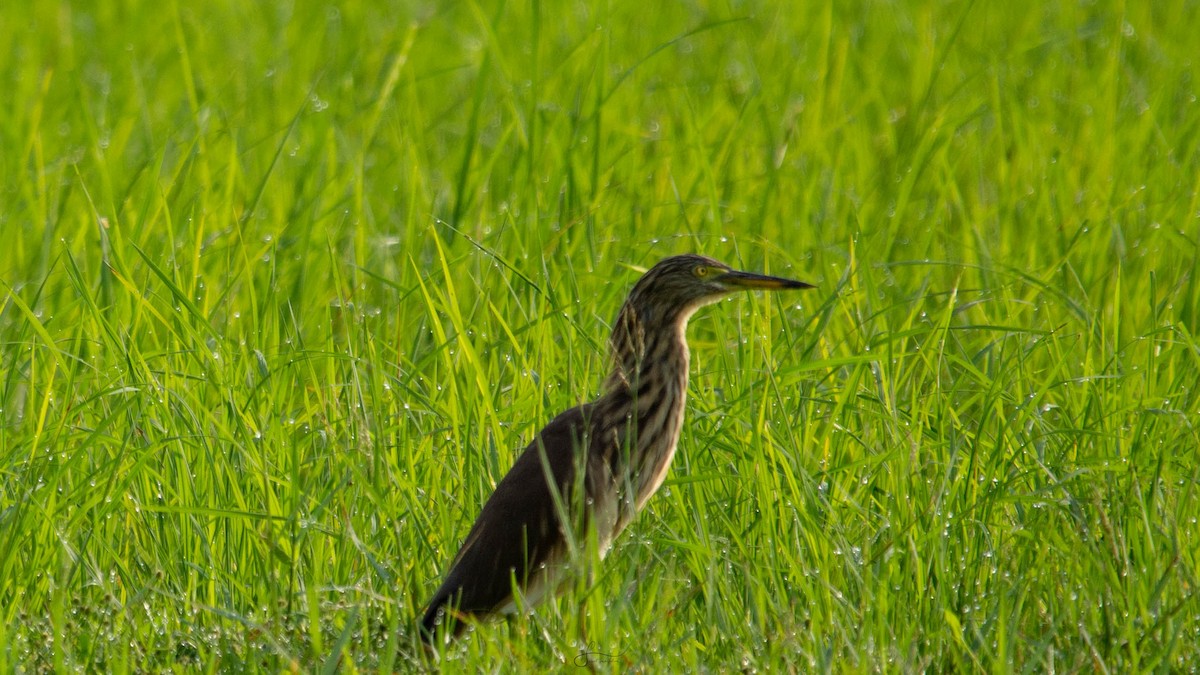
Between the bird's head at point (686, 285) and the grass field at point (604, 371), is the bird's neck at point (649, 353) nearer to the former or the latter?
the bird's head at point (686, 285)

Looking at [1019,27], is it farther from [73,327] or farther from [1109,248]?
[73,327]

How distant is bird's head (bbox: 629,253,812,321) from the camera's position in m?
4.23

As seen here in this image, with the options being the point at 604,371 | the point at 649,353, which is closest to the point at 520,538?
the point at 649,353

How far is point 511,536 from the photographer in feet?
12.4

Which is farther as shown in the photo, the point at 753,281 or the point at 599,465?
the point at 753,281

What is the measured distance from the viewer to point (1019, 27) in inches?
359

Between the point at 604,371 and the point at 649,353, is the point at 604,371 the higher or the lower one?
the lower one

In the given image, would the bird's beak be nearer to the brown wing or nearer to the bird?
the bird

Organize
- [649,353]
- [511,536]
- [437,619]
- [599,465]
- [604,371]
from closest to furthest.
→ 1. [437,619]
2. [511,536]
3. [599,465]
4. [649,353]
5. [604,371]

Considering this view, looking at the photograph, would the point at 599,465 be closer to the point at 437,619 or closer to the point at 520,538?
the point at 520,538

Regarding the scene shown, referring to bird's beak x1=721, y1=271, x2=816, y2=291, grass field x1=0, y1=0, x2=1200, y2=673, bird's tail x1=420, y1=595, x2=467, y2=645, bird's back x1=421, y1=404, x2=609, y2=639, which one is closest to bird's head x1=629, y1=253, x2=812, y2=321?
bird's beak x1=721, y1=271, x2=816, y2=291

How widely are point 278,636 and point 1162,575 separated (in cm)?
187

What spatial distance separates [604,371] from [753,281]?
1.66 ft

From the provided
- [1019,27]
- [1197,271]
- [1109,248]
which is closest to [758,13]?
[1019,27]
